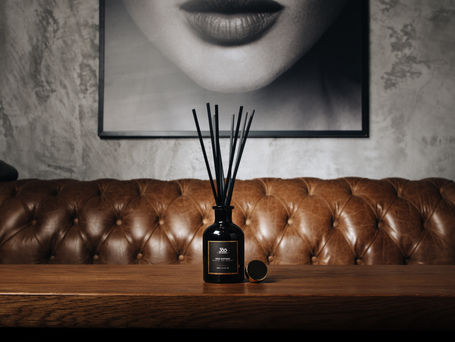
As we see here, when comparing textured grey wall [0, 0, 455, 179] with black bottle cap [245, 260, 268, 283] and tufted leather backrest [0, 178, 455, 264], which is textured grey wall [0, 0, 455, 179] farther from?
black bottle cap [245, 260, 268, 283]

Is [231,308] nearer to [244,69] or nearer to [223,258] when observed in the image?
[223,258]

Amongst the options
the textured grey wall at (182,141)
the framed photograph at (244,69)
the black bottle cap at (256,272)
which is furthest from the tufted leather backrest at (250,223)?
the black bottle cap at (256,272)

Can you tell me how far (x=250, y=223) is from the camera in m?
1.42

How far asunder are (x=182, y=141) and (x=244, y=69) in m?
0.42

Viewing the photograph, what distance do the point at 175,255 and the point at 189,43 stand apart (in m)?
0.93

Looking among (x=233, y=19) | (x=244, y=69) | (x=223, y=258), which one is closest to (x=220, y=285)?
(x=223, y=258)

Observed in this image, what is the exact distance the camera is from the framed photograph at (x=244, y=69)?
167cm

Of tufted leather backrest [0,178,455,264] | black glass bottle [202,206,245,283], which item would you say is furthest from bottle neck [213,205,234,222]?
tufted leather backrest [0,178,455,264]

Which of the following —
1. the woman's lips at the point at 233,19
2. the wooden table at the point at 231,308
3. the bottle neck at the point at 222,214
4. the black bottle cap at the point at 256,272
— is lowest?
the wooden table at the point at 231,308

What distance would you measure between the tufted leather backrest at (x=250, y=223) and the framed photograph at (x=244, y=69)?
0.34 metres

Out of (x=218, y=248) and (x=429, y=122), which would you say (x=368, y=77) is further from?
(x=218, y=248)

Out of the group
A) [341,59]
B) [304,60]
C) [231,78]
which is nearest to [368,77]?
[341,59]

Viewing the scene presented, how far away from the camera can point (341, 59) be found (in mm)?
1684

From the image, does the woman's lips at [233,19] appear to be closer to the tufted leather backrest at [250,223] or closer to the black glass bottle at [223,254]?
the tufted leather backrest at [250,223]
